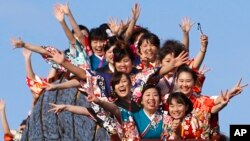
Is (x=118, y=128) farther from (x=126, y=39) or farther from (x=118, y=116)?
(x=126, y=39)

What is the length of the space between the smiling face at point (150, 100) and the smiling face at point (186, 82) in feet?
1.60

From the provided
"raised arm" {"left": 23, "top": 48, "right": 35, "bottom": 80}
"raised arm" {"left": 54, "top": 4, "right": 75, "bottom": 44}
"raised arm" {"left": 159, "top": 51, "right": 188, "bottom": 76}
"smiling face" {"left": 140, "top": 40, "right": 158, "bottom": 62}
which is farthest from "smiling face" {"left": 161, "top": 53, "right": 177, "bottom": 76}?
"raised arm" {"left": 23, "top": 48, "right": 35, "bottom": 80}

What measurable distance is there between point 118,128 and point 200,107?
40.6 inches

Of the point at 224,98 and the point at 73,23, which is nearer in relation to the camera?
the point at 224,98

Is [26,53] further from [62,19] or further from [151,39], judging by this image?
[151,39]

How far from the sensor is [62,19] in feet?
62.8

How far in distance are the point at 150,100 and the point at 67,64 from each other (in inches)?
46.2

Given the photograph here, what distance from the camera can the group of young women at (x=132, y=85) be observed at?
15.8 metres

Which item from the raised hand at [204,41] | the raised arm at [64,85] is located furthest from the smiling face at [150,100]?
the raised hand at [204,41]

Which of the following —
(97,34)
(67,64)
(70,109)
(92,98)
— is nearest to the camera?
(92,98)

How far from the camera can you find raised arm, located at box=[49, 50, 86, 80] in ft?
53.6

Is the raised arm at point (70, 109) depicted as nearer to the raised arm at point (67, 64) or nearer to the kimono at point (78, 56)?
the raised arm at point (67, 64)

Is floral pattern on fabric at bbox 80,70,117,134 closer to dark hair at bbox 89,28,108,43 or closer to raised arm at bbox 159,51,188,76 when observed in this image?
raised arm at bbox 159,51,188,76

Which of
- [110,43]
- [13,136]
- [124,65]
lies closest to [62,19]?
[110,43]
